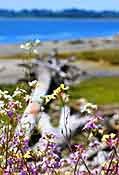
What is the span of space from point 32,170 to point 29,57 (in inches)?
40.2

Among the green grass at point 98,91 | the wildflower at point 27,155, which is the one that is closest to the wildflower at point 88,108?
the wildflower at point 27,155

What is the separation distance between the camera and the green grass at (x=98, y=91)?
29.5 metres

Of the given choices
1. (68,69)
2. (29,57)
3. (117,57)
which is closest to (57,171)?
(29,57)

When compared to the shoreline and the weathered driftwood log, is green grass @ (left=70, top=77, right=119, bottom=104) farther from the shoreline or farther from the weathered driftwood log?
the shoreline

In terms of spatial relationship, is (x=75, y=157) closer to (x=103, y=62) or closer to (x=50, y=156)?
(x=50, y=156)

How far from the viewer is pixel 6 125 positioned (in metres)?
5.07

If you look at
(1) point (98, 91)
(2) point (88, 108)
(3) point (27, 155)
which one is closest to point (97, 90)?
(1) point (98, 91)

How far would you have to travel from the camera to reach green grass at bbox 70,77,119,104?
29.5m

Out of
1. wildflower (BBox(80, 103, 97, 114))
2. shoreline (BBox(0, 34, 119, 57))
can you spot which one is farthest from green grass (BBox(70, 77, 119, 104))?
shoreline (BBox(0, 34, 119, 57))

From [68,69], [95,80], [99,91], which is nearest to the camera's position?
[99,91]

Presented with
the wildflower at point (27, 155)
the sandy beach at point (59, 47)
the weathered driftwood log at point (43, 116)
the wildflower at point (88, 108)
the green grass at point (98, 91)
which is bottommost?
the sandy beach at point (59, 47)

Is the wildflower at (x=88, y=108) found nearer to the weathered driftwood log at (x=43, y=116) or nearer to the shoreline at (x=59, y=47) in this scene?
the weathered driftwood log at (x=43, y=116)

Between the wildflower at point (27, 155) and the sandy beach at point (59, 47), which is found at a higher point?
the wildflower at point (27, 155)

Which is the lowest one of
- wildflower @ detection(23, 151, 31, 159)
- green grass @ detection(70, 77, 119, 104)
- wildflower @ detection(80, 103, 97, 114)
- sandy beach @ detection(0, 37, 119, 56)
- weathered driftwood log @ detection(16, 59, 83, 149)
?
sandy beach @ detection(0, 37, 119, 56)
